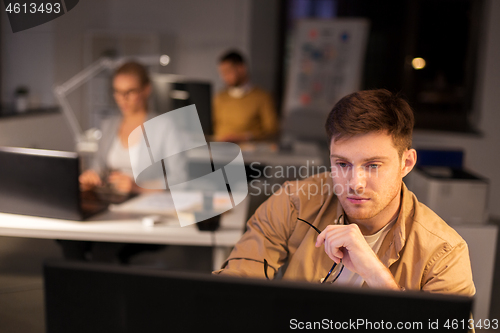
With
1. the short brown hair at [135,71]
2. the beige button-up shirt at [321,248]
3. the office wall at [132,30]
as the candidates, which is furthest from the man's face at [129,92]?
the office wall at [132,30]

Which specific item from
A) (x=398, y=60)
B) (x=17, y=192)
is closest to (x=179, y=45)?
(x=398, y=60)

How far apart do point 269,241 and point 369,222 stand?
27cm

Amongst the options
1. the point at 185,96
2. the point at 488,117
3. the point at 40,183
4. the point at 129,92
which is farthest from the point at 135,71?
the point at 488,117

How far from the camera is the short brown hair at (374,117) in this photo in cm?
106

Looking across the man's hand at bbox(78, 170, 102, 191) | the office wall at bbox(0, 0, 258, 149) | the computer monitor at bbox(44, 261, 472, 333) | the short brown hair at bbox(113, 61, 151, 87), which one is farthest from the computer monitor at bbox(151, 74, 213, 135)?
the computer monitor at bbox(44, 261, 472, 333)

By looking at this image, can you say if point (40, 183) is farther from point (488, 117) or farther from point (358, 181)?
point (488, 117)

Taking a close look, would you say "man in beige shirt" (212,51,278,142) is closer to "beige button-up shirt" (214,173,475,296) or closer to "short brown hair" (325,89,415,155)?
"beige button-up shirt" (214,173,475,296)

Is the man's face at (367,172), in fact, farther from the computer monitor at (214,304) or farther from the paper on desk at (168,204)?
the paper on desk at (168,204)

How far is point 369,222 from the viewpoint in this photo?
1.17 metres

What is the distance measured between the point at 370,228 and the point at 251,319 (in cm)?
70

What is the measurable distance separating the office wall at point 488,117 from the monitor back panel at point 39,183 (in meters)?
3.28

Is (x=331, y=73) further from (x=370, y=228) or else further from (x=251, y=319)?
(x=251, y=319)

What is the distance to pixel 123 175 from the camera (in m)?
2.23

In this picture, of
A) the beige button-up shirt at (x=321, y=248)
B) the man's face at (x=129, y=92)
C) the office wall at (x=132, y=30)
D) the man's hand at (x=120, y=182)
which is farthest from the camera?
the office wall at (x=132, y=30)
